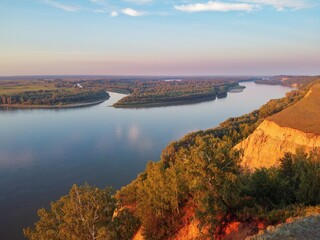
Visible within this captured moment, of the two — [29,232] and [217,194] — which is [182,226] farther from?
[29,232]

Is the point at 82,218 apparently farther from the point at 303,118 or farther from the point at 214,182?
the point at 303,118

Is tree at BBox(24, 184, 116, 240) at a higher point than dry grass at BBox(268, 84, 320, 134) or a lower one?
lower

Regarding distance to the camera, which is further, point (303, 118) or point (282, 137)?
point (303, 118)

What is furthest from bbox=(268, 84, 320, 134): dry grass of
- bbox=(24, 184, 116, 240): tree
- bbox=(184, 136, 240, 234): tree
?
bbox=(24, 184, 116, 240): tree

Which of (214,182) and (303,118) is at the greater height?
(303,118)

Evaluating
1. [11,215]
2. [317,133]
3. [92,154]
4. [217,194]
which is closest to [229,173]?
[217,194]

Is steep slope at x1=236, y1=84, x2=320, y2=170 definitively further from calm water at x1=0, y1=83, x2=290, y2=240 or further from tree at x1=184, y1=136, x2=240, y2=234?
tree at x1=184, y1=136, x2=240, y2=234

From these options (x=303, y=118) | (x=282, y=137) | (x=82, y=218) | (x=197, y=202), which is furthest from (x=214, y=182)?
(x=303, y=118)

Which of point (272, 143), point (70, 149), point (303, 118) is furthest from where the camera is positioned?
point (70, 149)
